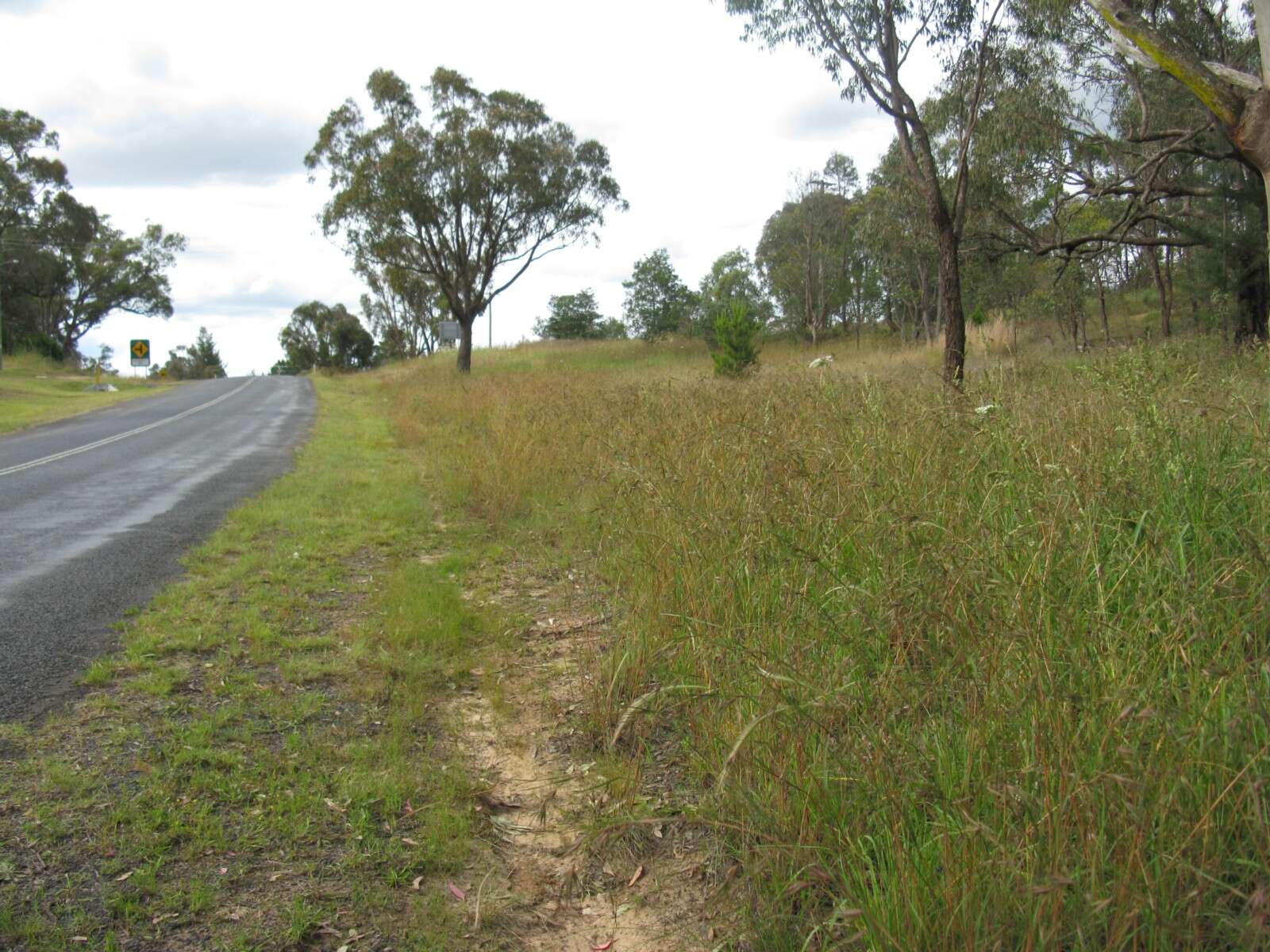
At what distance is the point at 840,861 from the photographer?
2.45 meters

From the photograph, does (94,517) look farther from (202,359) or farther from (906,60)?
(202,359)

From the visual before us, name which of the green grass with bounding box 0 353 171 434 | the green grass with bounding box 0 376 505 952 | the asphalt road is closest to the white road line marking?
the asphalt road

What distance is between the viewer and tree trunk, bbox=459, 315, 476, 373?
128 ft

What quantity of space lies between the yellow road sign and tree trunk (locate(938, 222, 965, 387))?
44.5 meters

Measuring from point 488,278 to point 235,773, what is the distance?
3642 centimetres

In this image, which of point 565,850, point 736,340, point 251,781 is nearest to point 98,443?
point 251,781

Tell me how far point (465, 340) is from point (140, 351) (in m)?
20.5

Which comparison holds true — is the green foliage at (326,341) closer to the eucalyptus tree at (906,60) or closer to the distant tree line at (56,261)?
the distant tree line at (56,261)

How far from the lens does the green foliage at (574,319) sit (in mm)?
81812

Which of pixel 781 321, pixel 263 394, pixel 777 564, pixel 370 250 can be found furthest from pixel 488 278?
pixel 777 564

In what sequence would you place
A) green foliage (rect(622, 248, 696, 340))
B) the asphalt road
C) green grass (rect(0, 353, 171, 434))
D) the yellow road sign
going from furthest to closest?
1. green foliage (rect(622, 248, 696, 340))
2. the yellow road sign
3. green grass (rect(0, 353, 171, 434))
4. the asphalt road

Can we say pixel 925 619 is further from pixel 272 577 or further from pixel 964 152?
pixel 964 152

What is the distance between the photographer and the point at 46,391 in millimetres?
34781

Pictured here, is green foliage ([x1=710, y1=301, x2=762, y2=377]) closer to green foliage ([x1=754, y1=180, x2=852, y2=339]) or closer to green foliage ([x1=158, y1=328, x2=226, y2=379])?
green foliage ([x1=754, y1=180, x2=852, y2=339])
